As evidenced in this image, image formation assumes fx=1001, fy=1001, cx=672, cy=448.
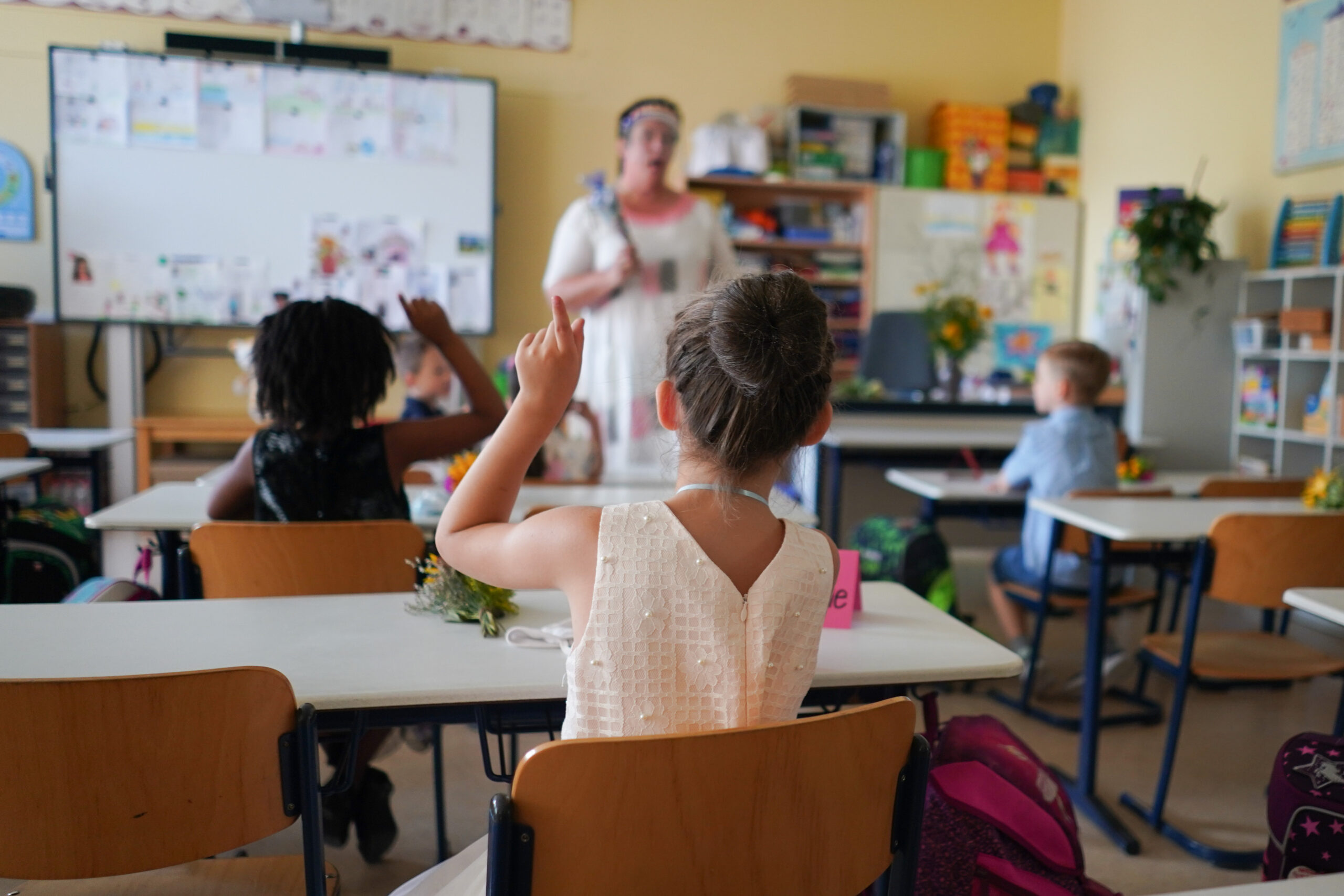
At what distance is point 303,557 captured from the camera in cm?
156

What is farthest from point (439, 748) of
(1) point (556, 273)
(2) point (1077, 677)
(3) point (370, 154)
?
(3) point (370, 154)

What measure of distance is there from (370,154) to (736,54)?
2144 millimetres

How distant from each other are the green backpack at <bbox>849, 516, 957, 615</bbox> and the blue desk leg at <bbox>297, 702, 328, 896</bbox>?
1.78 metres

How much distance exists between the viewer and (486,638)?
129 cm

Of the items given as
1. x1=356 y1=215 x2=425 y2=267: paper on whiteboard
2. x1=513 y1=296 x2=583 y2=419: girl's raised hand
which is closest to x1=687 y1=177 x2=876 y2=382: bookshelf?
x1=356 y1=215 x2=425 y2=267: paper on whiteboard

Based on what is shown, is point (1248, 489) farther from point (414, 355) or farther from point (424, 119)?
point (424, 119)

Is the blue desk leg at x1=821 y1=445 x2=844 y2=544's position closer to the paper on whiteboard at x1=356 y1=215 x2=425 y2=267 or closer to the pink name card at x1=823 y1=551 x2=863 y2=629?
the pink name card at x1=823 y1=551 x2=863 y2=629

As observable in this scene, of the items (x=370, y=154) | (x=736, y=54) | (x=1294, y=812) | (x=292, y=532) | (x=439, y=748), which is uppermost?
(x=736, y=54)

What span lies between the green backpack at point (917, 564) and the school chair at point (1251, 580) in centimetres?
59

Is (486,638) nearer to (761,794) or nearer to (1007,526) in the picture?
(761,794)

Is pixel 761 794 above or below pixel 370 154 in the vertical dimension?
below

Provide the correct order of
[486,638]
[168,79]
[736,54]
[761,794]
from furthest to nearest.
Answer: [736,54]
[168,79]
[486,638]
[761,794]

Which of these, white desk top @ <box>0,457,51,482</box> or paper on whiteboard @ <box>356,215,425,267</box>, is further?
paper on whiteboard @ <box>356,215,425,267</box>

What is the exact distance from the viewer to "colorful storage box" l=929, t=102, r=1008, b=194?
584cm
